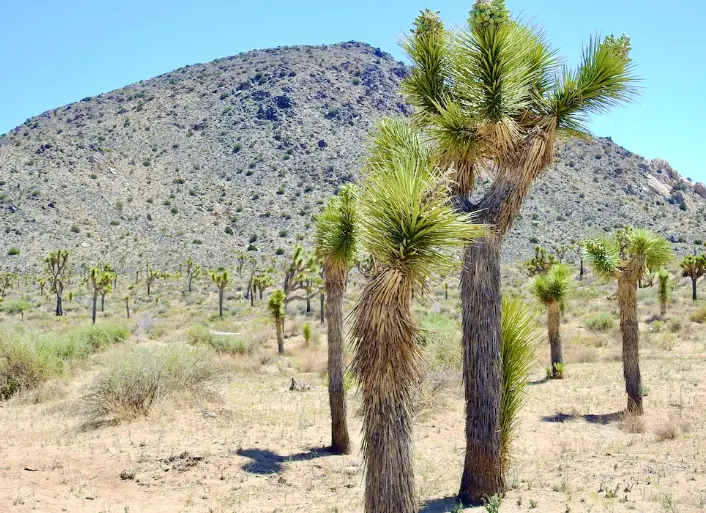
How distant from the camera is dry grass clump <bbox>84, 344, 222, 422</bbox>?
13.2m

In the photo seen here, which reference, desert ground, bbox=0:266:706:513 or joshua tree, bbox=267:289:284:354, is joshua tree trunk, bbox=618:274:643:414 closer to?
desert ground, bbox=0:266:706:513

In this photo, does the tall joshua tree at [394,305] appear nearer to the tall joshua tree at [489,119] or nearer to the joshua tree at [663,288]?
→ the tall joshua tree at [489,119]

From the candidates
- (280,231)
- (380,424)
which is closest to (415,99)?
(380,424)

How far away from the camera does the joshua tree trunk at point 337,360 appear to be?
457 inches

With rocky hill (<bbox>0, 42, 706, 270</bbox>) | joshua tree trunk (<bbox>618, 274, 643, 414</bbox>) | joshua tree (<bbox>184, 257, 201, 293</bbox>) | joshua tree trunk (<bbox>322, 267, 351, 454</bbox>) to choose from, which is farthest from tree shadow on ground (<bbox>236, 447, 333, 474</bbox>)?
joshua tree (<bbox>184, 257, 201, 293</bbox>)

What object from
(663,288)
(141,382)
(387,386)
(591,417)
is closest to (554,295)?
(591,417)

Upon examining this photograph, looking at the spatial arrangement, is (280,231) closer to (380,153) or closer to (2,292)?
(2,292)

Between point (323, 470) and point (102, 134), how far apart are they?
69.0 metres

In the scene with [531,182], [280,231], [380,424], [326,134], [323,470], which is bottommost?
[323,470]

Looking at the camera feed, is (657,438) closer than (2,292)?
Yes

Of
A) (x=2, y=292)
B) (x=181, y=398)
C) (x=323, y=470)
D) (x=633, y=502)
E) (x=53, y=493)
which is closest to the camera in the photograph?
(x=633, y=502)

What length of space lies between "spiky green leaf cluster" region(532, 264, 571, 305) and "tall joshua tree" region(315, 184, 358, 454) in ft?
31.9

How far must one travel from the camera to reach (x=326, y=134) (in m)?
69.6

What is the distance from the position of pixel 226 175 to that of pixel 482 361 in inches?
2320
